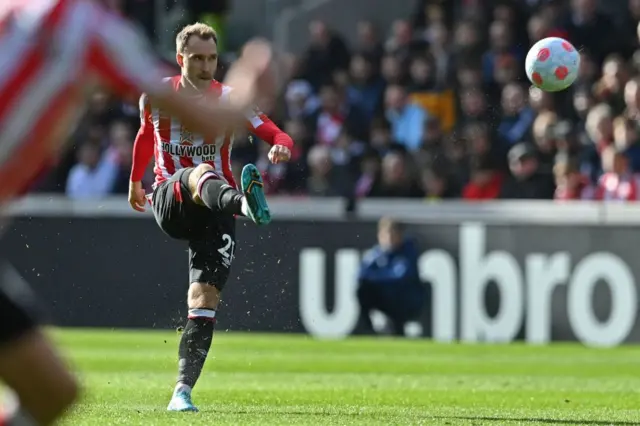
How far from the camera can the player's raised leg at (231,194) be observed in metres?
8.03

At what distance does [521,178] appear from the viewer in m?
17.1

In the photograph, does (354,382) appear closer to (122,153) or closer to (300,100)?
(122,153)

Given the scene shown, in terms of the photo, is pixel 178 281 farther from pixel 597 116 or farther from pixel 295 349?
pixel 597 116

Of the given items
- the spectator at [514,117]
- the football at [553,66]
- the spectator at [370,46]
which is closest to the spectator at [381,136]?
the spectator at [370,46]

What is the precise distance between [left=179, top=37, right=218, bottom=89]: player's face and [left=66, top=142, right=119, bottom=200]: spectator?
1024 cm

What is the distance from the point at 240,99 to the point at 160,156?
491 centimetres

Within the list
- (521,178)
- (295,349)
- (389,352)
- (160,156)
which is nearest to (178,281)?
(295,349)

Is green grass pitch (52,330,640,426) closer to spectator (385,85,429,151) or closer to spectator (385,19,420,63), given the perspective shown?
spectator (385,85,429,151)

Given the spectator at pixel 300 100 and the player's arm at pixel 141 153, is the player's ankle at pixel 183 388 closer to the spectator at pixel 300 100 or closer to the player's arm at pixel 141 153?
the player's arm at pixel 141 153

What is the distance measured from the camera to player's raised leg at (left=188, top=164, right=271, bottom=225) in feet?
26.3

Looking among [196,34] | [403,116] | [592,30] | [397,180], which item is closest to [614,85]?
[592,30]

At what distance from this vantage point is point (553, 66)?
995cm

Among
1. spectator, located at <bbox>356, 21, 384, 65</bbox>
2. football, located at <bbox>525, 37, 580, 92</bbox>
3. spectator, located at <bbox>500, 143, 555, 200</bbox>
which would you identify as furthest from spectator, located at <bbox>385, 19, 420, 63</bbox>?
football, located at <bbox>525, 37, 580, 92</bbox>

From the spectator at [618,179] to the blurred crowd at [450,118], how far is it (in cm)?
2
